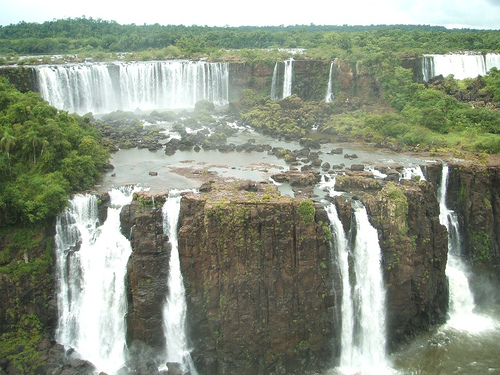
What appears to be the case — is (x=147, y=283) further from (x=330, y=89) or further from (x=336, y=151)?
(x=330, y=89)

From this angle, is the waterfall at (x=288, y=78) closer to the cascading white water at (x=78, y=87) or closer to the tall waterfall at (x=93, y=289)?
the cascading white water at (x=78, y=87)

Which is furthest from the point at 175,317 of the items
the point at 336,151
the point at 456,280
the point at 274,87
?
the point at 274,87

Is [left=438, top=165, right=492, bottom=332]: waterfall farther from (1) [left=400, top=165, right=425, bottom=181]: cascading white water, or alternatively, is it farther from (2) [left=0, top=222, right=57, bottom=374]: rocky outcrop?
(2) [left=0, top=222, right=57, bottom=374]: rocky outcrop

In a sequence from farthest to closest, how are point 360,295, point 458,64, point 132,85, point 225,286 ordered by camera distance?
1. point 458,64
2. point 132,85
3. point 360,295
4. point 225,286

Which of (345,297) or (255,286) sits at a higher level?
(255,286)

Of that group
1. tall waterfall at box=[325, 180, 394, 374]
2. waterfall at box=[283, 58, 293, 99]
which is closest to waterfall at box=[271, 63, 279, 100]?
waterfall at box=[283, 58, 293, 99]

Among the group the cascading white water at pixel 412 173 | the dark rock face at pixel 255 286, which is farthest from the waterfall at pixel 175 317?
the cascading white water at pixel 412 173

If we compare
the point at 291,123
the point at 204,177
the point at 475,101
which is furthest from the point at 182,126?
the point at 475,101
